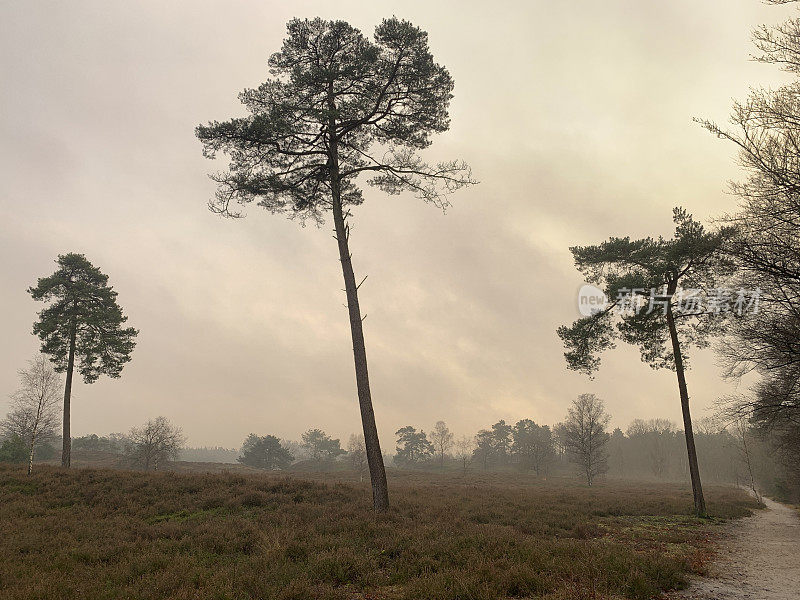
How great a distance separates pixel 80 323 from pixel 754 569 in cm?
3361

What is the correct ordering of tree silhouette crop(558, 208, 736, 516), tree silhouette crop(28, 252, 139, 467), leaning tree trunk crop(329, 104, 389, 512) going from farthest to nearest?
tree silhouette crop(28, 252, 139, 467) < tree silhouette crop(558, 208, 736, 516) < leaning tree trunk crop(329, 104, 389, 512)

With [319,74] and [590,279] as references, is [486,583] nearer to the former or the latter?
[319,74]

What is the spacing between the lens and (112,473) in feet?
58.7

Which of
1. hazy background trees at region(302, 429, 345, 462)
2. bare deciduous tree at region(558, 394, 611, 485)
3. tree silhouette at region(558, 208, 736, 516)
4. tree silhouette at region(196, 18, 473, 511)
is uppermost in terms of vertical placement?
tree silhouette at region(196, 18, 473, 511)

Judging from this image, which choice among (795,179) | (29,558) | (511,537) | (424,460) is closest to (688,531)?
(511,537)

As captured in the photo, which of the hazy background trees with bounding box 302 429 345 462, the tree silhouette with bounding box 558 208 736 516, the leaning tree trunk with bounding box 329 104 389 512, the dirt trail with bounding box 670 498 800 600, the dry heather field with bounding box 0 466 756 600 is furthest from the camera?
the hazy background trees with bounding box 302 429 345 462

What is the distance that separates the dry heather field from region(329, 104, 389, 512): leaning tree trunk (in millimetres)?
928

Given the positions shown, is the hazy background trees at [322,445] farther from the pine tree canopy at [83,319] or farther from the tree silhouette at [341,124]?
the tree silhouette at [341,124]

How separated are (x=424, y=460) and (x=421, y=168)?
312ft

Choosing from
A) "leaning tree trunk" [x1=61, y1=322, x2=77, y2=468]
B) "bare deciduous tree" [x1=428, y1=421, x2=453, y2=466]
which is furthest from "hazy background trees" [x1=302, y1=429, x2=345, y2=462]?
"leaning tree trunk" [x1=61, y1=322, x2=77, y2=468]

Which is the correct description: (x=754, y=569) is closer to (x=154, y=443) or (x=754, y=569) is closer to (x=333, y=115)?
(x=333, y=115)

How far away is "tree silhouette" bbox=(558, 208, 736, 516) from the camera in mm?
18219

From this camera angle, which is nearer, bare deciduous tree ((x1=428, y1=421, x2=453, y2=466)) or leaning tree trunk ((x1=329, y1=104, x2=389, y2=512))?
leaning tree trunk ((x1=329, y1=104, x2=389, y2=512))

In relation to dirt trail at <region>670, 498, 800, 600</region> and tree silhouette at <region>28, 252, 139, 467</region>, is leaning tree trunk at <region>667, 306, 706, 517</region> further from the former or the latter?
tree silhouette at <region>28, 252, 139, 467</region>
